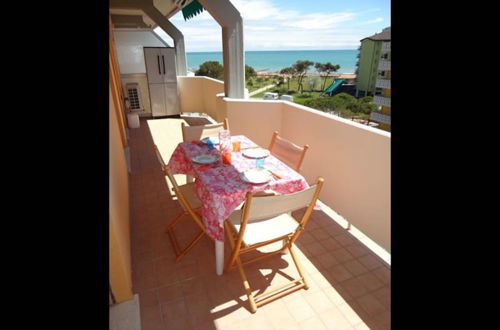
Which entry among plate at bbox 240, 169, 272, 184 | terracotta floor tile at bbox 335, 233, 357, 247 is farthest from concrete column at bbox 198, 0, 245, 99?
terracotta floor tile at bbox 335, 233, 357, 247

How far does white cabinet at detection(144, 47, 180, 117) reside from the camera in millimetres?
7000

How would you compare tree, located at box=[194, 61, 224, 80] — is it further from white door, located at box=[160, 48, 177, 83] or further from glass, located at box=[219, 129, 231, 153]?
glass, located at box=[219, 129, 231, 153]

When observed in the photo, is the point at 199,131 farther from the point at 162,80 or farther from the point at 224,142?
the point at 162,80

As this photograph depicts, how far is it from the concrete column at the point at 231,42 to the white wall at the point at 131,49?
11.9ft

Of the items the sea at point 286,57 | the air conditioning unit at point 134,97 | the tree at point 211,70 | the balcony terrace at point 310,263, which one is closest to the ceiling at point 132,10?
the air conditioning unit at point 134,97

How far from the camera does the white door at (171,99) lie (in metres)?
7.38

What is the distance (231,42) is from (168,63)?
3269 mm

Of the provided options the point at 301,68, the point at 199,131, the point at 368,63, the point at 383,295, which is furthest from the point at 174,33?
the point at 301,68
